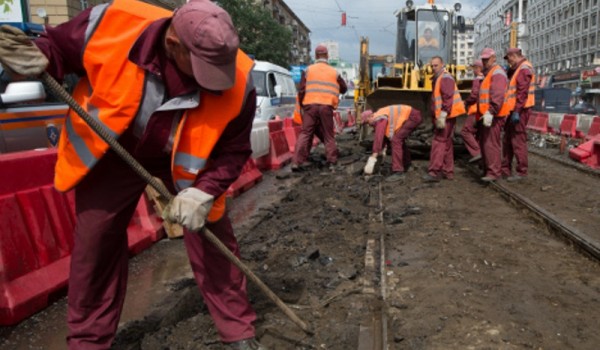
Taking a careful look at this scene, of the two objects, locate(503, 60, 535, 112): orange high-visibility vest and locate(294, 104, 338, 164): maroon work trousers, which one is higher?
locate(503, 60, 535, 112): orange high-visibility vest

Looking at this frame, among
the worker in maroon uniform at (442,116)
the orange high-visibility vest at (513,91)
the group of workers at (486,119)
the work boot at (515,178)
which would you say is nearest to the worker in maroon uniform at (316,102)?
the group of workers at (486,119)

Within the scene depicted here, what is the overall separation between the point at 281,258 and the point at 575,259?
2.46 m

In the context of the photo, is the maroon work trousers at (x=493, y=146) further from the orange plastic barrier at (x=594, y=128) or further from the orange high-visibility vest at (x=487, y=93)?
the orange plastic barrier at (x=594, y=128)

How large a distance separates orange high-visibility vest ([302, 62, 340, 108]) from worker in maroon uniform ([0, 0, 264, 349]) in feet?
20.6

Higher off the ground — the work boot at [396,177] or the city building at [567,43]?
the city building at [567,43]

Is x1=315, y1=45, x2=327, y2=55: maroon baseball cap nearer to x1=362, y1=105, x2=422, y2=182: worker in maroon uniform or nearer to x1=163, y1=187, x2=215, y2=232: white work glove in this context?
x1=362, y1=105, x2=422, y2=182: worker in maroon uniform

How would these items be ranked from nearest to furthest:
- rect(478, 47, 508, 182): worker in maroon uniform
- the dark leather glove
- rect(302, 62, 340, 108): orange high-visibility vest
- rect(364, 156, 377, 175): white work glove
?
the dark leather glove < rect(478, 47, 508, 182): worker in maroon uniform < rect(364, 156, 377, 175): white work glove < rect(302, 62, 340, 108): orange high-visibility vest

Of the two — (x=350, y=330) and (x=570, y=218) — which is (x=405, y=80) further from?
(x=350, y=330)

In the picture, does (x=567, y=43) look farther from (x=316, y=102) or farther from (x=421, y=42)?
(x=316, y=102)

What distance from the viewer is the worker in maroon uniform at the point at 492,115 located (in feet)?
23.6

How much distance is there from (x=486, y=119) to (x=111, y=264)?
6.11 m

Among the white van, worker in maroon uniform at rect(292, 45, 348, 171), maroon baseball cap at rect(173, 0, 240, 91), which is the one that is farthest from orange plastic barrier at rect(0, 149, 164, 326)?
the white van

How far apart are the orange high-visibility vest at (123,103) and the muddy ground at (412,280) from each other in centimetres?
111

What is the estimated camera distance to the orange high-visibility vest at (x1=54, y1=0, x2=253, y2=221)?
2111mm
